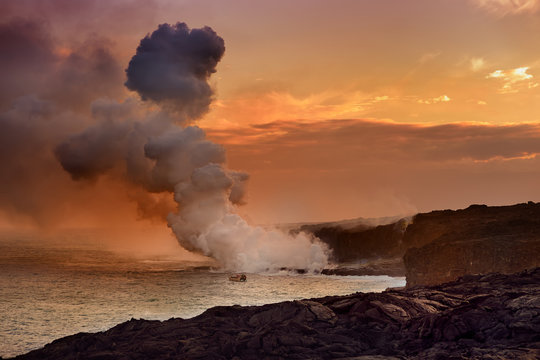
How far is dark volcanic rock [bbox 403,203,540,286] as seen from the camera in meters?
50.1

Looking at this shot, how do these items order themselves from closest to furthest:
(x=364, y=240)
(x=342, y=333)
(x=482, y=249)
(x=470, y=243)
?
(x=342, y=333), (x=482, y=249), (x=470, y=243), (x=364, y=240)

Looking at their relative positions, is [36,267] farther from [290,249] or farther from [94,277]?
[290,249]

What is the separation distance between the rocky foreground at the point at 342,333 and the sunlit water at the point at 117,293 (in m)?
25.8

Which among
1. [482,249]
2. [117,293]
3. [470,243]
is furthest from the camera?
[117,293]

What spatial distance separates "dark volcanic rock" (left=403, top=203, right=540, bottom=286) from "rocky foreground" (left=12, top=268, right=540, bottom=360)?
87.0 ft

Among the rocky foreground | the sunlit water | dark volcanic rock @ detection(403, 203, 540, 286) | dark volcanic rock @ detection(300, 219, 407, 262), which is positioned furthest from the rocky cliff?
the rocky foreground

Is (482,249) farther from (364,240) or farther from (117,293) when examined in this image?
(364,240)

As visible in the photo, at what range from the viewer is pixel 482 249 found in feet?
174

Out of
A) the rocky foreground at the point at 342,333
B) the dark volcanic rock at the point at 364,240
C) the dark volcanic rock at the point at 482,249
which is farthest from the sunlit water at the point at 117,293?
the dark volcanic rock at the point at 364,240

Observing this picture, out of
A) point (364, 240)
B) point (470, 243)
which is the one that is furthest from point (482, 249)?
point (364, 240)

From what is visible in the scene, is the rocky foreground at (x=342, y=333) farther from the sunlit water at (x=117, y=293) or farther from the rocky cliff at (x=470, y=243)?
the rocky cliff at (x=470, y=243)

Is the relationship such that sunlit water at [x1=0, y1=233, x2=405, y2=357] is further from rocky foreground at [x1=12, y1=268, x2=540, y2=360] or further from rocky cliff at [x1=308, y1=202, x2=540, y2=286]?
rocky foreground at [x1=12, y1=268, x2=540, y2=360]

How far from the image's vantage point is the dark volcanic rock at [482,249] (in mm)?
50094

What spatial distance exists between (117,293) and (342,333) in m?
73.8
